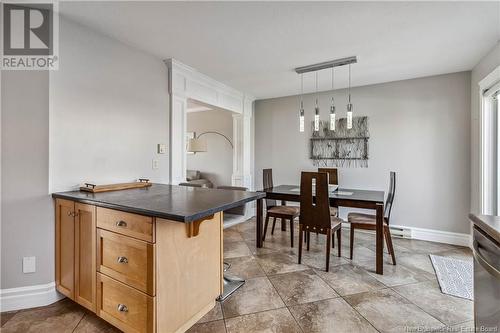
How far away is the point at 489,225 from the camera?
41.5 inches

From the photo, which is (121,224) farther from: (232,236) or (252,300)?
(232,236)

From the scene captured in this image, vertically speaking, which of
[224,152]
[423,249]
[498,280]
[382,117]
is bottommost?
[423,249]

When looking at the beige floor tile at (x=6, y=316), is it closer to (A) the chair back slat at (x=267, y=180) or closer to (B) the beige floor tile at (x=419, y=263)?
(A) the chair back slat at (x=267, y=180)

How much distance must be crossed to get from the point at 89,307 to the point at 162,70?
2448 millimetres

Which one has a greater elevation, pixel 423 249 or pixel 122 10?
pixel 122 10

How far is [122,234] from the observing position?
4.91 feet

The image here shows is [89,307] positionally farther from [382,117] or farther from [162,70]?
[382,117]

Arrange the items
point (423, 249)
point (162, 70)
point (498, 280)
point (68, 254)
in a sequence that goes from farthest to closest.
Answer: point (423, 249)
point (162, 70)
point (68, 254)
point (498, 280)

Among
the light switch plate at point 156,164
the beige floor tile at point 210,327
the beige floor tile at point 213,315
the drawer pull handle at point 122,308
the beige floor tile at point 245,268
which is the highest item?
the light switch plate at point 156,164

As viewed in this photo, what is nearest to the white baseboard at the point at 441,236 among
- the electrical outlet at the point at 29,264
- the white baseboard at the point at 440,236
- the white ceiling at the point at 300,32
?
the white baseboard at the point at 440,236

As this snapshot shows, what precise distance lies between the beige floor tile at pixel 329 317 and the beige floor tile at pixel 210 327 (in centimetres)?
54

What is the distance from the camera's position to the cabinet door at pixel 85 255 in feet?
5.49

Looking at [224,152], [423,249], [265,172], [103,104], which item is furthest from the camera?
[224,152]

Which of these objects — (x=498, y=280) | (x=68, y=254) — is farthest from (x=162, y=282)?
(x=498, y=280)
